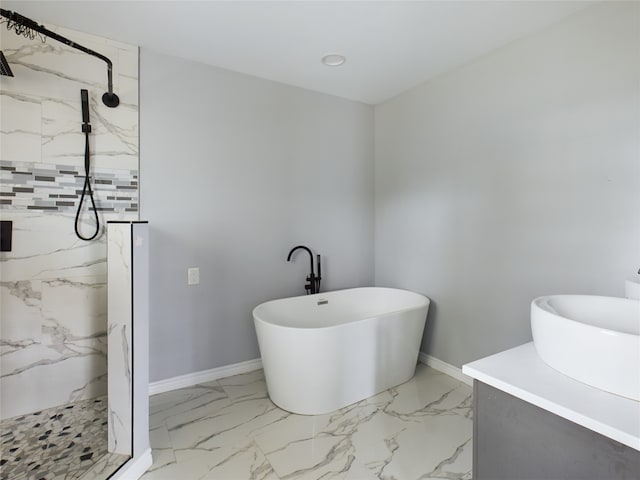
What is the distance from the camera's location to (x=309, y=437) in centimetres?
190

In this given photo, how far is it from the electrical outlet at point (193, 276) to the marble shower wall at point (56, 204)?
53 centimetres

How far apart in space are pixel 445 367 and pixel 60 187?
303 cm

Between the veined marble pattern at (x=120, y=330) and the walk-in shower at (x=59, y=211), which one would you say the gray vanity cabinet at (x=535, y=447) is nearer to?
the veined marble pattern at (x=120, y=330)

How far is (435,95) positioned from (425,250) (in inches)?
50.3

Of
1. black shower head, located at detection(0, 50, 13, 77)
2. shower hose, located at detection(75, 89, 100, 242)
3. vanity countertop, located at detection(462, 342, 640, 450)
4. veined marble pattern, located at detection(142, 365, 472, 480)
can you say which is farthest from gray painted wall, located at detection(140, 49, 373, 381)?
vanity countertop, located at detection(462, 342, 640, 450)

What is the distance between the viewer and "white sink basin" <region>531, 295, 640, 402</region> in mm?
813

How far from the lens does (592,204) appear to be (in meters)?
1.84

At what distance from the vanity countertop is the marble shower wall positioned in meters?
2.28

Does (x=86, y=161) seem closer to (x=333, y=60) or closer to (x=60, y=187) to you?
(x=60, y=187)

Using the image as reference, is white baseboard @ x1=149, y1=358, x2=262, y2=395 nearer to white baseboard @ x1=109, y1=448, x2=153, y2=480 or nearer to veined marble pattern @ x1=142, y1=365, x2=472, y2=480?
veined marble pattern @ x1=142, y1=365, x2=472, y2=480

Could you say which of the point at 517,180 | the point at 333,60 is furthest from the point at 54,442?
the point at 517,180

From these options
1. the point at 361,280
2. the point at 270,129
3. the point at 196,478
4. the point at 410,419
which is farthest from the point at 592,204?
the point at 196,478

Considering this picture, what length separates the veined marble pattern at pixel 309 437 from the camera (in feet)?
5.42

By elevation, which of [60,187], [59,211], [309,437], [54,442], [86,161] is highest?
[86,161]
